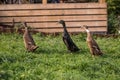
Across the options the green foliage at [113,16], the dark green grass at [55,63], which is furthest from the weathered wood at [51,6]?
the dark green grass at [55,63]

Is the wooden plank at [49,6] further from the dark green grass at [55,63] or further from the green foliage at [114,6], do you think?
the dark green grass at [55,63]

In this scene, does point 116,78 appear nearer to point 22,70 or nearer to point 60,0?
point 22,70

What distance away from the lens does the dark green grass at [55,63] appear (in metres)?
8.61

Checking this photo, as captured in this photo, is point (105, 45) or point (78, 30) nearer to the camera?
point (105, 45)

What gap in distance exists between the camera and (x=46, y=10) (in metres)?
15.3

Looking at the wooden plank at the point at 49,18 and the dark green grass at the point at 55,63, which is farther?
the wooden plank at the point at 49,18

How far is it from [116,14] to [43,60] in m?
8.01

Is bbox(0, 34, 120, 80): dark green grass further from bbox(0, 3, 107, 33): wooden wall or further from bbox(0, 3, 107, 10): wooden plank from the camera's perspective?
bbox(0, 3, 107, 10): wooden plank

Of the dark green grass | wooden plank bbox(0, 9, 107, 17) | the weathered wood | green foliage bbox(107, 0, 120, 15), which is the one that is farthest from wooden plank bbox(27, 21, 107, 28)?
the dark green grass

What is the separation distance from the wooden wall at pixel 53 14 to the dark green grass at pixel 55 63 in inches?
99.6

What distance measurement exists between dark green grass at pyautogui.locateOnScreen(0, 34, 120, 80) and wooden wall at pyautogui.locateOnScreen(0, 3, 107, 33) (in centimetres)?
253

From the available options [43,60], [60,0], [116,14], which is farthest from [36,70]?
[116,14]

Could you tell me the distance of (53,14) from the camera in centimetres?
1528

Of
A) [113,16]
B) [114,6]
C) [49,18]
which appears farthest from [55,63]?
[114,6]
